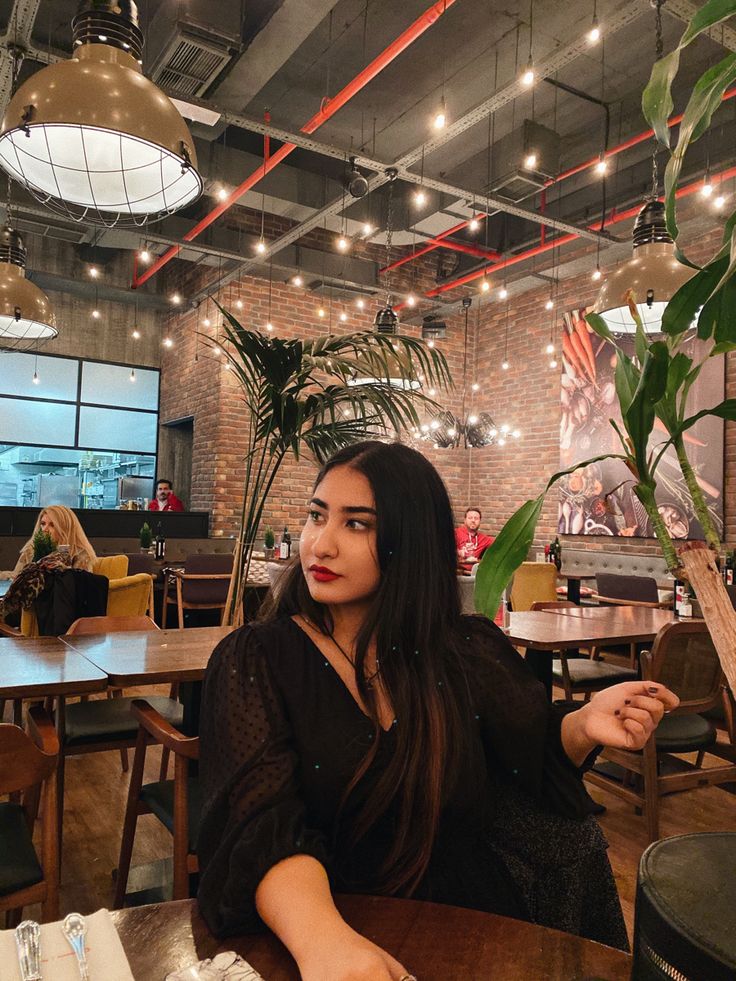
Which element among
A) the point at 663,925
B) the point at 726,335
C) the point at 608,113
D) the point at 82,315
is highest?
the point at 608,113

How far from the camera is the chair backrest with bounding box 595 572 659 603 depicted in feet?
16.6

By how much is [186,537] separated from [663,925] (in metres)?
7.93

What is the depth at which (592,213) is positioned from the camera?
269 inches

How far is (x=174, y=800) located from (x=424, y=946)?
4.29 feet

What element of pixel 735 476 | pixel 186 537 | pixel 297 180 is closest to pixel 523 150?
pixel 297 180

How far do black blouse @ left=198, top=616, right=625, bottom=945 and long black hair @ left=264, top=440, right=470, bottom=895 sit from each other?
0.03 m

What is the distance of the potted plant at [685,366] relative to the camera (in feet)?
1.95

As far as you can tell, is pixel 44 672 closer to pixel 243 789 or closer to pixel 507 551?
pixel 243 789

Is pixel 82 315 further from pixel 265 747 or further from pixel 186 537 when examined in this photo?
pixel 265 747

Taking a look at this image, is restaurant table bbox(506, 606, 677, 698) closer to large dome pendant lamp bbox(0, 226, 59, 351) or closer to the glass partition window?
large dome pendant lamp bbox(0, 226, 59, 351)

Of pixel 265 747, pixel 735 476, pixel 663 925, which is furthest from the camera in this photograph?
pixel 735 476

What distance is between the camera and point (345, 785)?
0.96 m

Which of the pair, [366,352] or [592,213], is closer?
[366,352]

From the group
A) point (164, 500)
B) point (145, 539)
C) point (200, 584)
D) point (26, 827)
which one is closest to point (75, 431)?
point (164, 500)
